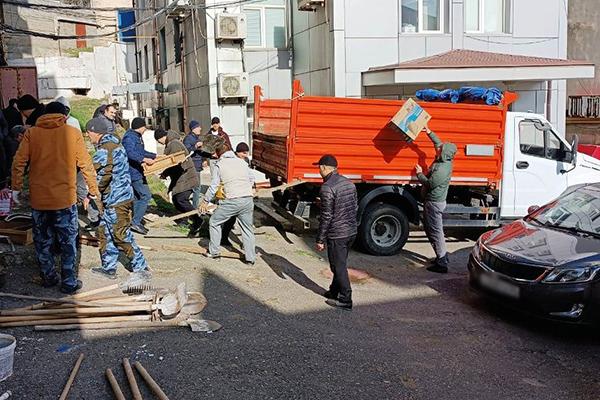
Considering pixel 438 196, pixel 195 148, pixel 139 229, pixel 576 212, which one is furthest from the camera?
pixel 195 148

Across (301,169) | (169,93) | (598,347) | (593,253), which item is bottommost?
(598,347)

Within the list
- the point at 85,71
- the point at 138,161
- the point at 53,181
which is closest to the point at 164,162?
the point at 138,161

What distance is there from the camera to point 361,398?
181 inches

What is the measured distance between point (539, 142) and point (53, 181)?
7252mm

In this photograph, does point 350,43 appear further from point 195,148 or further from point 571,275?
point 571,275

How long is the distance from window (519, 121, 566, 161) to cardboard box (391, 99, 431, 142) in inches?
77.2

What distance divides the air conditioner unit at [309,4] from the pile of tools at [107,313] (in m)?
9.12

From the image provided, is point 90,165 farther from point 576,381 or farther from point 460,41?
point 460,41

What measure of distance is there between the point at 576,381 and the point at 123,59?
1199 inches

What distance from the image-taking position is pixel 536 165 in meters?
9.62

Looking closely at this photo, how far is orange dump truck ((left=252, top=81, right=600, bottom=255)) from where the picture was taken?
28.7 ft

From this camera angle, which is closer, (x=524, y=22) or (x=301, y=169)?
(x=301, y=169)

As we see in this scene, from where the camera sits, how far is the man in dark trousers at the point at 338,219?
21.5 feet

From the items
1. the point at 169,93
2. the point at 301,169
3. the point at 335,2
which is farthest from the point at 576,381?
the point at 169,93
